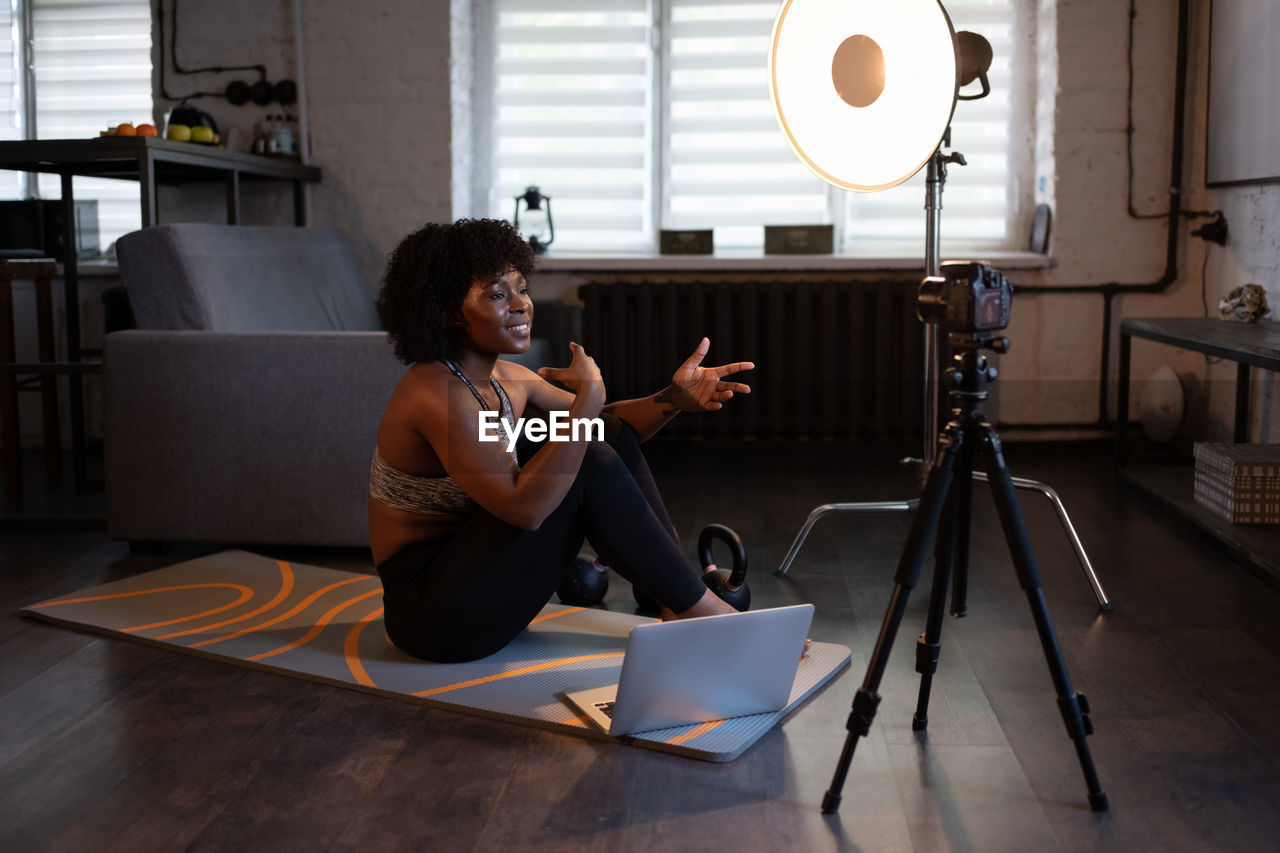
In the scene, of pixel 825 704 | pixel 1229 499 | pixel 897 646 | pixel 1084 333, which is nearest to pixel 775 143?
pixel 1084 333

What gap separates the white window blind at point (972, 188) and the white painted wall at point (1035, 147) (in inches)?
3.8

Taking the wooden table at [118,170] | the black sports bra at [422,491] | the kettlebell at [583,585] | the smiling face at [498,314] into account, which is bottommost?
the kettlebell at [583,585]

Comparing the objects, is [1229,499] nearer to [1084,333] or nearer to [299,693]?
[1084,333]

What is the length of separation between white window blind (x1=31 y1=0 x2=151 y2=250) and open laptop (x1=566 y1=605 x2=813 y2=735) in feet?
13.2

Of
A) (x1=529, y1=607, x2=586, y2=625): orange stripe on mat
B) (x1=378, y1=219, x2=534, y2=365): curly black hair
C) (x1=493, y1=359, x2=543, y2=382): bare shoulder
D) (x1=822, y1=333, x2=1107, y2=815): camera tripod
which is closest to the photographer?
(x1=822, y1=333, x2=1107, y2=815): camera tripod

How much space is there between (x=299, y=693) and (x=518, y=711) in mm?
429

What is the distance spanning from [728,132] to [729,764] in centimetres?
343

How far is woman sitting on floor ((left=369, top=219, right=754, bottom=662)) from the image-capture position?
1.94 meters

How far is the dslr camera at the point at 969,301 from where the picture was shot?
5.10ft

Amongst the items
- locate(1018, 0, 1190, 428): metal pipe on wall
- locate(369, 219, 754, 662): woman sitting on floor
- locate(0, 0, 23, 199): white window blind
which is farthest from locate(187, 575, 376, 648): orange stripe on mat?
locate(0, 0, 23, 199): white window blind

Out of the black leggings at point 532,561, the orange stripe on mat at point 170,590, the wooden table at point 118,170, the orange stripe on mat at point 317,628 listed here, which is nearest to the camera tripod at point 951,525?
the black leggings at point 532,561

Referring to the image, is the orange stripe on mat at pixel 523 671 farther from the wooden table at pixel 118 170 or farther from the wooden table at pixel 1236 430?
the wooden table at pixel 118 170

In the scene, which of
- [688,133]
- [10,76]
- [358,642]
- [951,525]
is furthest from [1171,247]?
[10,76]

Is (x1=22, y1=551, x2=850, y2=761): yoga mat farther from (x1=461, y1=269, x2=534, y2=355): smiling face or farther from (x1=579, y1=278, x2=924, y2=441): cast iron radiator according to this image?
(x1=579, y1=278, x2=924, y2=441): cast iron radiator
